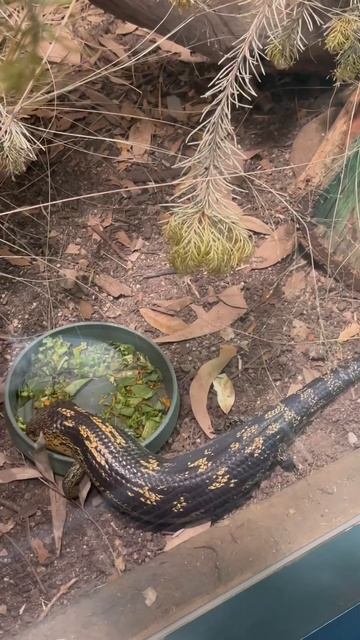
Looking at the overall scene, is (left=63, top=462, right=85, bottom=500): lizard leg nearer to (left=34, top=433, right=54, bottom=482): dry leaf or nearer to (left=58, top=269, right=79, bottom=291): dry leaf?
(left=34, top=433, right=54, bottom=482): dry leaf

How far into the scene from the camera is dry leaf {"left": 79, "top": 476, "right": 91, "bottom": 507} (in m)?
1.53

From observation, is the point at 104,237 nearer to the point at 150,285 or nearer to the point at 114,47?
the point at 150,285

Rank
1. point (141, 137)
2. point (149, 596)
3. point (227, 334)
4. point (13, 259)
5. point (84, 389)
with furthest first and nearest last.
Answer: point (141, 137) < point (13, 259) < point (227, 334) < point (84, 389) < point (149, 596)

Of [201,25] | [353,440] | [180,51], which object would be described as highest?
[201,25]

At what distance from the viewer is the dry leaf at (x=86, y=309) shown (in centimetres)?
179

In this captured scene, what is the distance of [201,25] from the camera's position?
189cm

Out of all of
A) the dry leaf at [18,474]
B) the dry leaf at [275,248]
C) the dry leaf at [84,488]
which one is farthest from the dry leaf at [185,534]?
the dry leaf at [275,248]

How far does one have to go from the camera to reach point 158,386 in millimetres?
1678

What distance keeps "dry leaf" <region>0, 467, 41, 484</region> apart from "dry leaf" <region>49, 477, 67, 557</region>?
0.07m

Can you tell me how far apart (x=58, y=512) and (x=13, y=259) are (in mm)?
668

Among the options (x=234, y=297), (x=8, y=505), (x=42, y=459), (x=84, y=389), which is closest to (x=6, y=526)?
(x=8, y=505)

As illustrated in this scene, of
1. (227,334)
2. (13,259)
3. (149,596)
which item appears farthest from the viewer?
(13,259)

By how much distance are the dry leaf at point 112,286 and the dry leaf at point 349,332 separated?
523 mm

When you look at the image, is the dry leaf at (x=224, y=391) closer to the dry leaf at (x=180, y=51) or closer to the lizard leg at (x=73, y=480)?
the lizard leg at (x=73, y=480)
